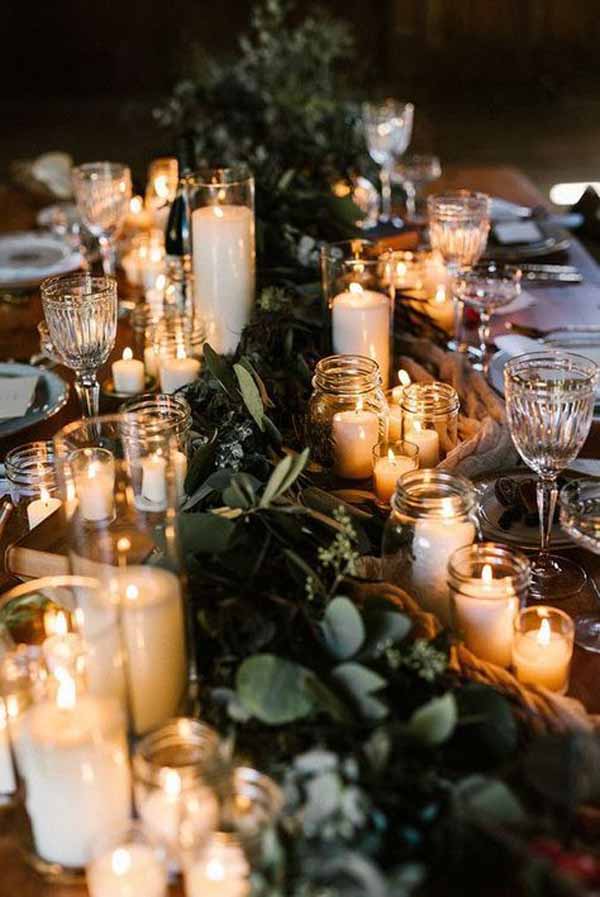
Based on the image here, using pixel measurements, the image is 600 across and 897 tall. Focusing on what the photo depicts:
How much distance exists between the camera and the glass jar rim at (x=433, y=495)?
3.84ft

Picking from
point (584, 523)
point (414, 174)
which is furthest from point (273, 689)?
point (414, 174)

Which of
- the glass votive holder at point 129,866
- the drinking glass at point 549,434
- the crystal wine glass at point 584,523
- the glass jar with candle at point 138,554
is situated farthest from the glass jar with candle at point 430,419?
the glass votive holder at point 129,866

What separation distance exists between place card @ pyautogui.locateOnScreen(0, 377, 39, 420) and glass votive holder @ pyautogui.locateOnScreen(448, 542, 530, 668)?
917 mm

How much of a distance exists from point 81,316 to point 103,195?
799mm

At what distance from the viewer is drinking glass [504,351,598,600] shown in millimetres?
1309

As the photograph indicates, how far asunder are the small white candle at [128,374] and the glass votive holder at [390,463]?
61cm

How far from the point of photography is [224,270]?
1.88 m

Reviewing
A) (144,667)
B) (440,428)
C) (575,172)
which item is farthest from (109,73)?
(144,667)

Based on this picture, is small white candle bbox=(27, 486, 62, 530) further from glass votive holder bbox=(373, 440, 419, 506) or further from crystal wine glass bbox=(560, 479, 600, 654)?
crystal wine glass bbox=(560, 479, 600, 654)

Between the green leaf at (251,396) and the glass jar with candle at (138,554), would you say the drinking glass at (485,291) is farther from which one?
the glass jar with candle at (138,554)

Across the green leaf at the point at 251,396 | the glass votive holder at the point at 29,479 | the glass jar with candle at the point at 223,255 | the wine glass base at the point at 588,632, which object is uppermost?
the glass jar with candle at the point at 223,255

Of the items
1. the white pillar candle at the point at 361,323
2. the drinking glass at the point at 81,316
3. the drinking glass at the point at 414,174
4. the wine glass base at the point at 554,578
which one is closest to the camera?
the wine glass base at the point at 554,578

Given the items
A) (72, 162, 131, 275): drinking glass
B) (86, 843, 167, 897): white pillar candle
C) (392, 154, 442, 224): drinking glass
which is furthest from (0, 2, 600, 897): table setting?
(392, 154, 442, 224): drinking glass

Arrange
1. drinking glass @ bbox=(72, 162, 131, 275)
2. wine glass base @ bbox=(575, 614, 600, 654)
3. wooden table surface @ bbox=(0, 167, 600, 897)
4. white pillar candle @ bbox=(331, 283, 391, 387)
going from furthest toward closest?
drinking glass @ bbox=(72, 162, 131, 275) < white pillar candle @ bbox=(331, 283, 391, 387) < wine glass base @ bbox=(575, 614, 600, 654) < wooden table surface @ bbox=(0, 167, 600, 897)
